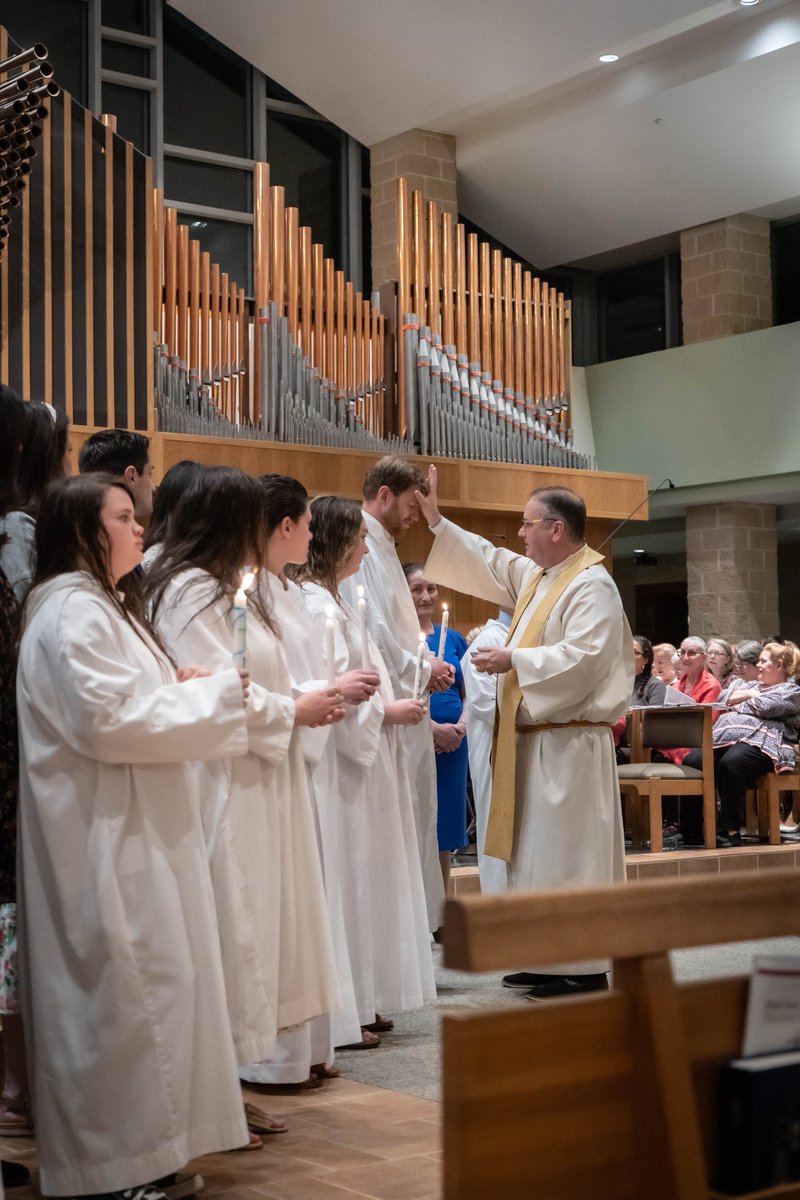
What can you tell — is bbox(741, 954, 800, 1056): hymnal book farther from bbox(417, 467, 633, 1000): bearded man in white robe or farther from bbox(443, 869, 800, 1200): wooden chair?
bbox(417, 467, 633, 1000): bearded man in white robe

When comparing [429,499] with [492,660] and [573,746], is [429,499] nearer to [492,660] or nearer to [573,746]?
[492,660]

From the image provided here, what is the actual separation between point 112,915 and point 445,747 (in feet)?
12.4

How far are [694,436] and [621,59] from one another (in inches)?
134

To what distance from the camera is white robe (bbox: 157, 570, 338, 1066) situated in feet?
9.98

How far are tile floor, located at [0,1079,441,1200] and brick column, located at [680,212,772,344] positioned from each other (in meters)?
10.2

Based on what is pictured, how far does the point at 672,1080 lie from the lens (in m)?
1.63

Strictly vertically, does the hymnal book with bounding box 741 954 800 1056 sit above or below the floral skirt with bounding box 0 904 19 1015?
above

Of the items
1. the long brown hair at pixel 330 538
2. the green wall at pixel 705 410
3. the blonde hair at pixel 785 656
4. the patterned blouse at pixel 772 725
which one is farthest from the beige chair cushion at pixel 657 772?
the green wall at pixel 705 410

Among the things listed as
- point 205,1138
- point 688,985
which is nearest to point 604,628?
point 205,1138

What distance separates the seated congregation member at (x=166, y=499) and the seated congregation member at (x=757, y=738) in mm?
5808

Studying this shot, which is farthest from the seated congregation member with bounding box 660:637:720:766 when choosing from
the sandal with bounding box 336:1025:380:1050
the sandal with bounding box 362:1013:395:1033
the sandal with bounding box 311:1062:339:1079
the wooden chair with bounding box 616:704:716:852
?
the sandal with bounding box 311:1062:339:1079

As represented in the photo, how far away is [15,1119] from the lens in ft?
11.5

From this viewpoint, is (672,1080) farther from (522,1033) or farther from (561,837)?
(561,837)

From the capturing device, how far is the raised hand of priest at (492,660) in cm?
504
